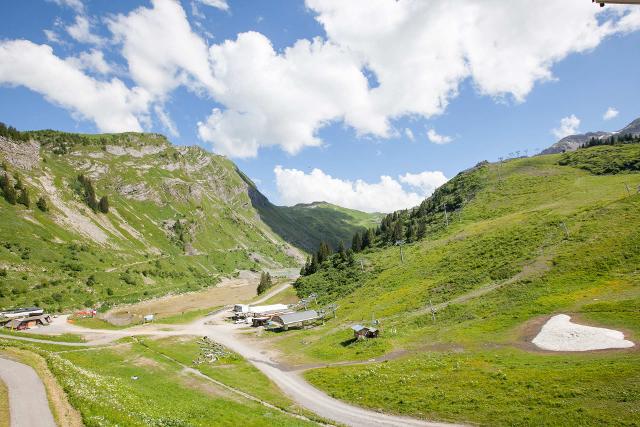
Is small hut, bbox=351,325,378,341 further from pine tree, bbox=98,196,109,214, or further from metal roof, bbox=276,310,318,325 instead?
pine tree, bbox=98,196,109,214

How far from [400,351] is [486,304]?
20303mm

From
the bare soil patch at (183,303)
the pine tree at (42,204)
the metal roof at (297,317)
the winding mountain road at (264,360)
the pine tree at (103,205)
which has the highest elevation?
the pine tree at (103,205)

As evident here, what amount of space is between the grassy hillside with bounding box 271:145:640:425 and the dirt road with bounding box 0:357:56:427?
28614mm

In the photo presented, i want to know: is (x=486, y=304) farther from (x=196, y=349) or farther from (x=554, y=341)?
(x=196, y=349)

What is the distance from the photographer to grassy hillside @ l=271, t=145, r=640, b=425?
32.8m

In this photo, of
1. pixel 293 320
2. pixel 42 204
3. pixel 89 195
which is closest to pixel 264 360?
pixel 293 320

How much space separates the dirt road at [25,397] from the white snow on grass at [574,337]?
49.2 meters

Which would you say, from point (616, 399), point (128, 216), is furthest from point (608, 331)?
point (128, 216)

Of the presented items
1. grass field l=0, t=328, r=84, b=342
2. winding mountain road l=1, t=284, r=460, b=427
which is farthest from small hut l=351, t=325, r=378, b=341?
grass field l=0, t=328, r=84, b=342

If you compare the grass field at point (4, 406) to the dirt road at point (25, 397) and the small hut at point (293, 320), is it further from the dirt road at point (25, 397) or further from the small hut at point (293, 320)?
the small hut at point (293, 320)

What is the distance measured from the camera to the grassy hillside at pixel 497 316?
32.8 meters

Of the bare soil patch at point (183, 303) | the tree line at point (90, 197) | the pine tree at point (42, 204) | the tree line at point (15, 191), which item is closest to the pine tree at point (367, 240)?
the bare soil patch at point (183, 303)

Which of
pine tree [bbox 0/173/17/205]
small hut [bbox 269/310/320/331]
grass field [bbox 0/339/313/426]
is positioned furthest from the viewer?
pine tree [bbox 0/173/17/205]

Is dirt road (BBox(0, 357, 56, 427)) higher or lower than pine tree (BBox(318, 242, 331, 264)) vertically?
lower
